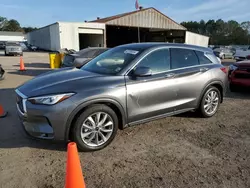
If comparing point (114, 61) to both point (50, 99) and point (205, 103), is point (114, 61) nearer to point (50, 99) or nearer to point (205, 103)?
point (50, 99)

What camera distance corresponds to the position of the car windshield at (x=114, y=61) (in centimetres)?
384

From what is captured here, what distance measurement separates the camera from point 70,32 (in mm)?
25031

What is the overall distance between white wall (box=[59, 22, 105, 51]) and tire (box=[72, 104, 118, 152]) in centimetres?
2344

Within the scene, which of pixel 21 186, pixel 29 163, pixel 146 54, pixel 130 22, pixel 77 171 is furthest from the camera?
pixel 130 22

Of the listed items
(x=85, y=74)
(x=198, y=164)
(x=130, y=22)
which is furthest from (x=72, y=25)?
(x=198, y=164)

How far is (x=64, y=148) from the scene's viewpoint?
11.6 feet

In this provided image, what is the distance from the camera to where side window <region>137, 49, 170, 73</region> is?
154 inches

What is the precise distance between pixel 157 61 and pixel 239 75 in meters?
4.56

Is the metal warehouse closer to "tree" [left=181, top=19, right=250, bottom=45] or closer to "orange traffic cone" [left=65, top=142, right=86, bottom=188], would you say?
"orange traffic cone" [left=65, top=142, right=86, bottom=188]

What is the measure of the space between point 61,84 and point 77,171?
1.46 meters

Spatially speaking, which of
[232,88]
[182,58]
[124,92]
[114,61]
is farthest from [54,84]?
[232,88]

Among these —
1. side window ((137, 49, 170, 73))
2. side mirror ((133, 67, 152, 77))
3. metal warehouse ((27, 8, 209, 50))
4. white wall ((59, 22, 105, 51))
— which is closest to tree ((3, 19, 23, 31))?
metal warehouse ((27, 8, 209, 50))

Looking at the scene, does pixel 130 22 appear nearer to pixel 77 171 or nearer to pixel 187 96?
pixel 187 96

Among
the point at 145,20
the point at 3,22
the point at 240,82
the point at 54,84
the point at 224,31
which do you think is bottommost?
the point at 240,82
